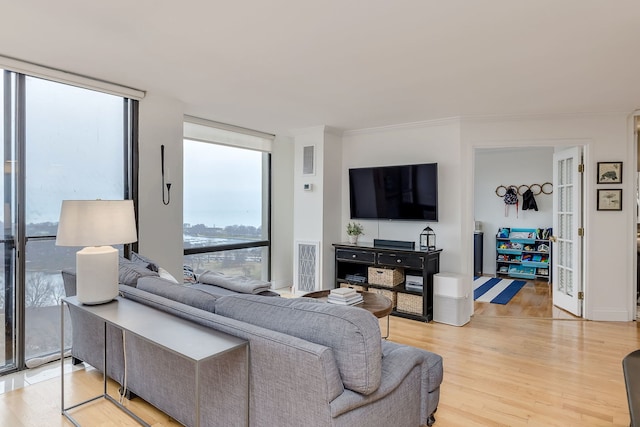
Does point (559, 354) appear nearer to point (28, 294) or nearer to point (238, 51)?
point (238, 51)

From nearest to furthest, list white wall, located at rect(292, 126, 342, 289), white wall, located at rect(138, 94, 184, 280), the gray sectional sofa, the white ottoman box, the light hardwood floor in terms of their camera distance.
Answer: the gray sectional sofa → the light hardwood floor → white wall, located at rect(138, 94, 184, 280) → the white ottoman box → white wall, located at rect(292, 126, 342, 289)

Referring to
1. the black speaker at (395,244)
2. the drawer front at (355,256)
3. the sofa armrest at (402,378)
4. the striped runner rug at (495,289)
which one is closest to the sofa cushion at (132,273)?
the sofa armrest at (402,378)

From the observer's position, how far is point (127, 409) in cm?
235

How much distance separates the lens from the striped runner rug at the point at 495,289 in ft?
17.9

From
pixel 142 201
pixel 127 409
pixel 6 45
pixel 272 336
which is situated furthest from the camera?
pixel 142 201

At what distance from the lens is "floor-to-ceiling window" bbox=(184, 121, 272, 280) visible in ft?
15.3

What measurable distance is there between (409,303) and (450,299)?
0.46 meters

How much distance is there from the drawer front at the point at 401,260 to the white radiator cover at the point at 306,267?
0.94 meters

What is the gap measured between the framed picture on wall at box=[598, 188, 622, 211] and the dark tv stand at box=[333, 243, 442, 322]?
1.84 meters

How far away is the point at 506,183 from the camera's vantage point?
23.3 ft

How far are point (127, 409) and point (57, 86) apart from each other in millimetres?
2563

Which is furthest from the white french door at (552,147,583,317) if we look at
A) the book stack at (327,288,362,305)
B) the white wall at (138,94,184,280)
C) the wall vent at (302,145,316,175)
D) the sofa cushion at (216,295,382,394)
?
the white wall at (138,94,184,280)

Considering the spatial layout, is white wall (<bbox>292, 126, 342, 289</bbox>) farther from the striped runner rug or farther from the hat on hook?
the hat on hook

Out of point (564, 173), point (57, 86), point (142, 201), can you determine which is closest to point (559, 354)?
point (564, 173)
